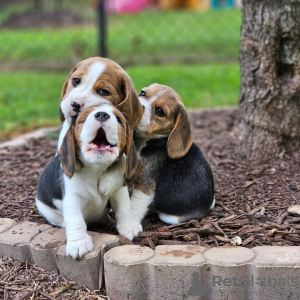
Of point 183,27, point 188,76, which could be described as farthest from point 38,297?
point 183,27

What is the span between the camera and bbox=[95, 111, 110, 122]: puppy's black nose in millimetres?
3229

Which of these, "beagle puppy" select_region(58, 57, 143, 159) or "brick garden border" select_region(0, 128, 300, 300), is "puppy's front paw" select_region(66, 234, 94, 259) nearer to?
"brick garden border" select_region(0, 128, 300, 300)

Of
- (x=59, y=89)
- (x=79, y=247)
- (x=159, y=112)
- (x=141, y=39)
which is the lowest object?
(x=59, y=89)

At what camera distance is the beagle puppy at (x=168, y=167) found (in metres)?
3.95

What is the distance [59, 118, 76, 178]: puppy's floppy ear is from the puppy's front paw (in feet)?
1.43

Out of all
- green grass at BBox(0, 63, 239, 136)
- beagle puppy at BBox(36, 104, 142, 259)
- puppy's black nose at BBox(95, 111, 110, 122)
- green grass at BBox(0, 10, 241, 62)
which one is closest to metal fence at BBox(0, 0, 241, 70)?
green grass at BBox(0, 10, 241, 62)

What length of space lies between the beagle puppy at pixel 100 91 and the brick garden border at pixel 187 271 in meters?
0.93

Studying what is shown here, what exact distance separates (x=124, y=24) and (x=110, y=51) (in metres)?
4.08

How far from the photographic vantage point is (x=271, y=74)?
4.91 metres

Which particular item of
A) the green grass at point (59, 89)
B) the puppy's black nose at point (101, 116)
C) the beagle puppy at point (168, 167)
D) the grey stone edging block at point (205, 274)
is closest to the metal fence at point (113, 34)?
the green grass at point (59, 89)

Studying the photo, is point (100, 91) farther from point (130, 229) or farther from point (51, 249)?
point (51, 249)

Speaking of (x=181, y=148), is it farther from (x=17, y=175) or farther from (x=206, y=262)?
(x=17, y=175)

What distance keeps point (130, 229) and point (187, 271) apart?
64cm

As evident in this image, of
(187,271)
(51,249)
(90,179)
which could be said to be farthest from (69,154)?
(187,271)
